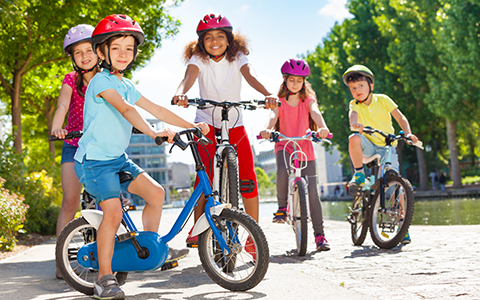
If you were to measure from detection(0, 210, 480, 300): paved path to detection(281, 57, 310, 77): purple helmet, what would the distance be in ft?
6.95

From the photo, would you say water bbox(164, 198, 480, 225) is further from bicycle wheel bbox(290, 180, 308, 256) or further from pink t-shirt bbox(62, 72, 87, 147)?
pink t-shirt bbox(62, 72, 87, 147)

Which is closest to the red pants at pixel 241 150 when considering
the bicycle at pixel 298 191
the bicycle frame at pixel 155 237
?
the bicycle at pixel 298 191

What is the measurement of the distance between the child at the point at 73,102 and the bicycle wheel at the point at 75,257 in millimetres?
856

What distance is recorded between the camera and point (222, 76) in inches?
200

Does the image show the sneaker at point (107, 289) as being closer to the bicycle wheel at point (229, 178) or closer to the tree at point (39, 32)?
the bicycle wheel at point (229, 178)

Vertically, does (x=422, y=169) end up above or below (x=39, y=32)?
below

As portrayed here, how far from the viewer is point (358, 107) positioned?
21.1 feet

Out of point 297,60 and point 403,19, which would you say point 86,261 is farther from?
point 403,19

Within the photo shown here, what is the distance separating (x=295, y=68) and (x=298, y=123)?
68cm

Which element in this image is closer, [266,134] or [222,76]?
[222,76]

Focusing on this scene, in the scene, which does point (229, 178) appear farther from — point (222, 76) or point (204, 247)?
point (222, 76)

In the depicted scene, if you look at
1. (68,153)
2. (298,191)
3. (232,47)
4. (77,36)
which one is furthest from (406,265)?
(77,36)

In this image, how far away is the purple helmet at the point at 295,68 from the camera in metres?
6.05

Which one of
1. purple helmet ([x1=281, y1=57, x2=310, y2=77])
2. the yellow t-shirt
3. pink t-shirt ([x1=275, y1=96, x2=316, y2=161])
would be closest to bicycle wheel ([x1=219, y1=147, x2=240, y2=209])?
pink t-shirt ([x1=275, y1=96, x2=316, y2=161])
